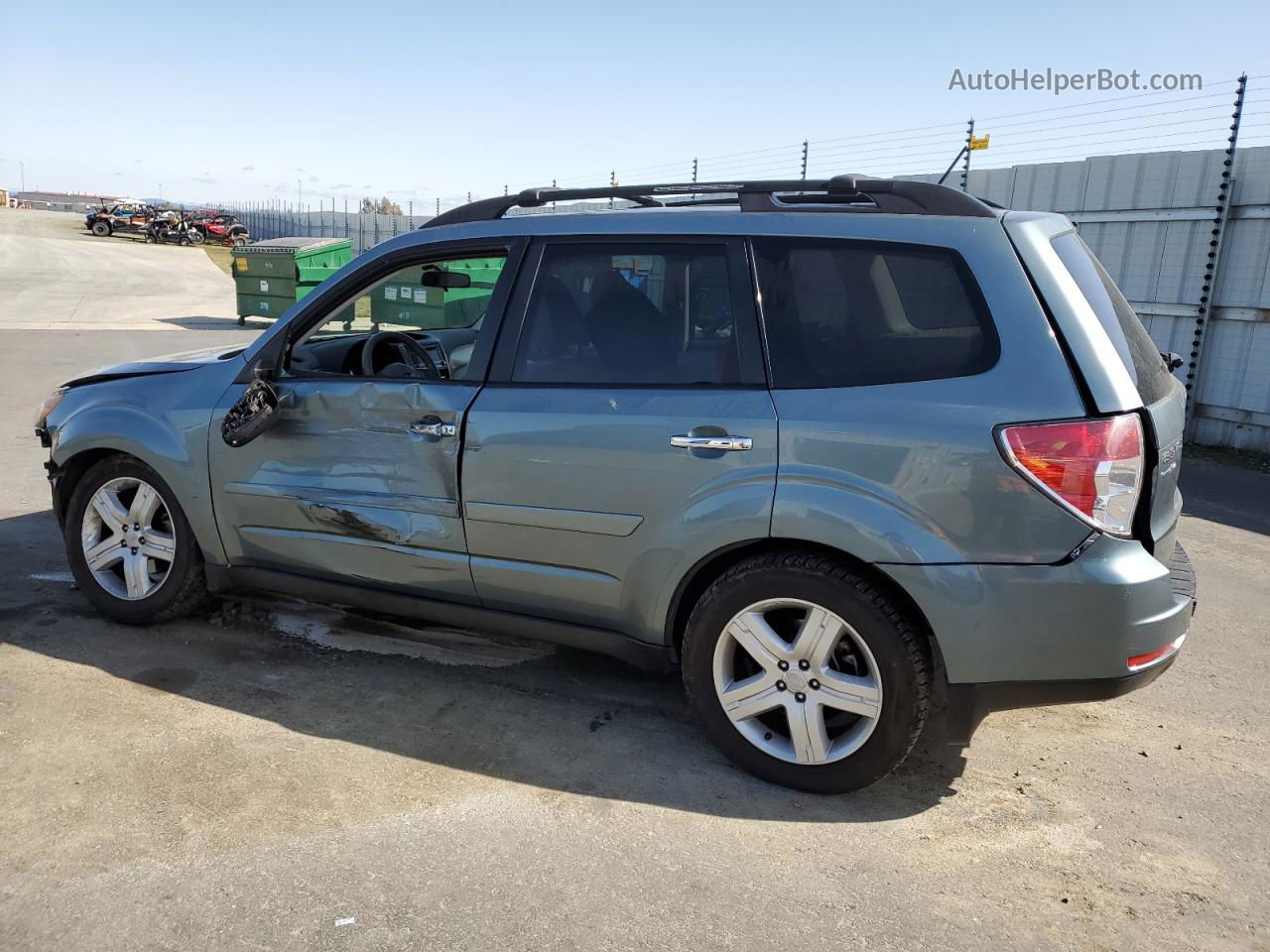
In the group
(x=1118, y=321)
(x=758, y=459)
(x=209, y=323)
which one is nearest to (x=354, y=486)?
(x=758, y=459)

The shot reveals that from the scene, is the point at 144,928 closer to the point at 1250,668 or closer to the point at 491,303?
the point at 491,303

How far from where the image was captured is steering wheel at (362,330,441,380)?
12.6 feet

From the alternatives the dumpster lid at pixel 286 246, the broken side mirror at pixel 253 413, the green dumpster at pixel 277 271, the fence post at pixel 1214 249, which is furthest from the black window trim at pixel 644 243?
the dumpster lid at pixel 286 246

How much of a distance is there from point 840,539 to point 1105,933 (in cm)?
123

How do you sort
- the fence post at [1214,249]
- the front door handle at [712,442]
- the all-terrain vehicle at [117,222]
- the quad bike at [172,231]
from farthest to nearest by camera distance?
the all-terrain vehicle at [117,222]
the quad bike at [172,231]
the fence post at [1214,249]
the front door handle at [712,442]

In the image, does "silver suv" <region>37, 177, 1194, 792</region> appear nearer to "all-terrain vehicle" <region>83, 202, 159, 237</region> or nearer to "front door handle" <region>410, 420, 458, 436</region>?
"front door handle" <region>410, 420, 458, 436</region>

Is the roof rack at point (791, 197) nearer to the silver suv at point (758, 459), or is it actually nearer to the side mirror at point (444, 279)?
the silver suv at point (758, 459)

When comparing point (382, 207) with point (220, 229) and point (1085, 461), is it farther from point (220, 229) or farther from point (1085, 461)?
point (1085, 461)

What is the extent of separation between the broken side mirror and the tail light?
269cm

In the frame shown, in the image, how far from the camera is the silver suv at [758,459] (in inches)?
112

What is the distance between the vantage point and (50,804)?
303cm

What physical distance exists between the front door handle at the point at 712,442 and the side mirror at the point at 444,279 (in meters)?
1.43

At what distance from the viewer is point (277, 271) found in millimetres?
18203

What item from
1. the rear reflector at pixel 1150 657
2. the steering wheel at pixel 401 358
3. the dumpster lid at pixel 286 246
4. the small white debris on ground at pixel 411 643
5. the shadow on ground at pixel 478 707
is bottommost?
the small white debris on ground at pixel 411 643
